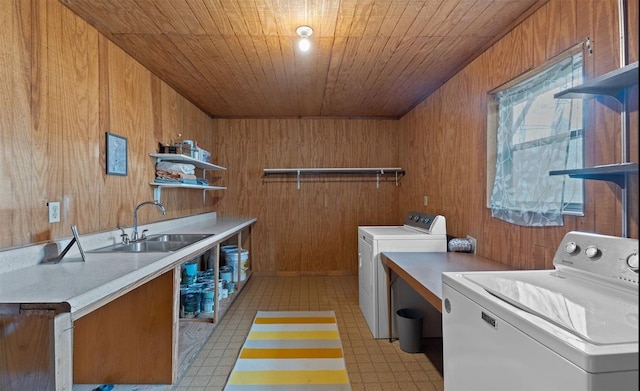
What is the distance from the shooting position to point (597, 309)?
94cm

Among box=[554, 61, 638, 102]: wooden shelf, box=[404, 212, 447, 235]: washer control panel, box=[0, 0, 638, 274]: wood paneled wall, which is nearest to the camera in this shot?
box=[554, 61, 638, 102]: wooden shelf

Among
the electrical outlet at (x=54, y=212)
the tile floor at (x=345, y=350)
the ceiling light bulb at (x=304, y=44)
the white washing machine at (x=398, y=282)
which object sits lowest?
the tile floor at (x=345, y=350)

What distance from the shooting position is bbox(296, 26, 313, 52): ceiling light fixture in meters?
2.04

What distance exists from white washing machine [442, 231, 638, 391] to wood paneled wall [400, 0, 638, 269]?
0.22m

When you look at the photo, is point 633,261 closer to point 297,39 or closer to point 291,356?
point 291,356

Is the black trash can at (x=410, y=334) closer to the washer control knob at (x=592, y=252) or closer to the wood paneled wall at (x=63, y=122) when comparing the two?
the washer control knob at (x=592, y=252)

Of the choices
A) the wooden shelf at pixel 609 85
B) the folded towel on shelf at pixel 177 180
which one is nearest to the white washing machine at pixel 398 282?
the wooden shelf at pixel 609 85

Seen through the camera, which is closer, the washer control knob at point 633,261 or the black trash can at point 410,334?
the washer control knob at point 633,261

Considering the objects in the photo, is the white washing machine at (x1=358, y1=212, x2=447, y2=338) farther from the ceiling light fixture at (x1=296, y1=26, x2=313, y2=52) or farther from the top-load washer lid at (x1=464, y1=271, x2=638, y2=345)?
the ceiling light fixture at (x1=296, y1=26, x2=313, y2=52)

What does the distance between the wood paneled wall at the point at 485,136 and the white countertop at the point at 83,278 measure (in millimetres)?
1495


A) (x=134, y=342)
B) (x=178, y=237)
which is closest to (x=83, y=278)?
(x=134, y=342)

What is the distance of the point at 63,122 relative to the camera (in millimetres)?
1768

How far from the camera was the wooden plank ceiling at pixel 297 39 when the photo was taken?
1.81m

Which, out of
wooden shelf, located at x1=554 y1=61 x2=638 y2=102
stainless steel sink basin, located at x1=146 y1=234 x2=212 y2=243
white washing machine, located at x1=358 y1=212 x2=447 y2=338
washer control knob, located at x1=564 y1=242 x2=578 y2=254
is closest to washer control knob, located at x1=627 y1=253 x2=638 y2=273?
washer control knob, located at x1=564 y1=242 x2=578 y2=254
